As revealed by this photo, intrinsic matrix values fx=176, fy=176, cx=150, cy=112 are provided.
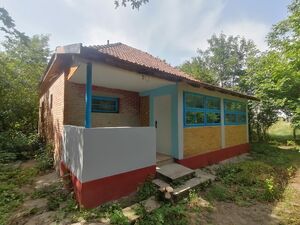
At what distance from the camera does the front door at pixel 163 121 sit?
7.22 meters

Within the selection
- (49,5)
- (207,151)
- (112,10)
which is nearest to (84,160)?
(112,10)

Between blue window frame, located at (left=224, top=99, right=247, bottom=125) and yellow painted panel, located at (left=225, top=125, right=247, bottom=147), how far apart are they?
0.28 m

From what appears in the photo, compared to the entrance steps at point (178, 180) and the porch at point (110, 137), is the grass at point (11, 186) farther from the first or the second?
the entrance steps at point (178, 180)

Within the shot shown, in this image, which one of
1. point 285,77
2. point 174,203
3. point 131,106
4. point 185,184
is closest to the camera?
point 174,203

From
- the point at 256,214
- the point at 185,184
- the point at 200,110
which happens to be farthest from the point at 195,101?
the point at 256,214

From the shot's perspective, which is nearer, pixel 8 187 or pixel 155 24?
pixel 8 187

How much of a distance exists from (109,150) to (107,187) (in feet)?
2.88

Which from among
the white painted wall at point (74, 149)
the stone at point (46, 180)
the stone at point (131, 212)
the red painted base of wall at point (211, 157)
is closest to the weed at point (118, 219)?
the stone at point (131, 212)

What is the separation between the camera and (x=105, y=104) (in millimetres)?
7242

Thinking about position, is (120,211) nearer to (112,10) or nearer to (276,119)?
(112,10)

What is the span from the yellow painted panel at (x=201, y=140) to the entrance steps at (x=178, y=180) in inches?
43.0

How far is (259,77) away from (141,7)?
10200mm

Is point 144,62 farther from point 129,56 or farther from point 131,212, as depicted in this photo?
point 131,212

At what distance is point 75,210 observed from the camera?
3922 millimetres
